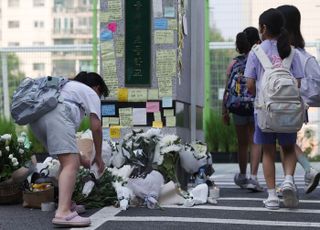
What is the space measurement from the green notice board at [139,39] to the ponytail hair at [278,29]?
1622 millimetres

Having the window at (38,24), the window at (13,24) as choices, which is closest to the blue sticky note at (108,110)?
the window at (13,24)

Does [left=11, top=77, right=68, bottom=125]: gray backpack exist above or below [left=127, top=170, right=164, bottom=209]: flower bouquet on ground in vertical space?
above

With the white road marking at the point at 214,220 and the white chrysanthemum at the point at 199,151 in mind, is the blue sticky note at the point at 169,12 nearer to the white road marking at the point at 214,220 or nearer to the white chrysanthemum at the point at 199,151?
the white chrysanthemum at the point at 199,151

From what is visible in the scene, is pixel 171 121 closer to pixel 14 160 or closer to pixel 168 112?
pixel 168 112

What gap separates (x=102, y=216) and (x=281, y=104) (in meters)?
1.75

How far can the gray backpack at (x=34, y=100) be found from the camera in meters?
5.10

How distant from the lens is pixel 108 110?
7348 mm

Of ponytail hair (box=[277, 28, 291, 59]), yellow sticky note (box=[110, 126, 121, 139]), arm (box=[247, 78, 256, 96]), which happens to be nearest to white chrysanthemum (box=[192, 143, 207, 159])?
yellow sticky note (box=[110, 126, 121, 139])

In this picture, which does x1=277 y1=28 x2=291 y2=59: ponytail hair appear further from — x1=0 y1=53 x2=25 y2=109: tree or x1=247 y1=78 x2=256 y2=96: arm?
x1=0 y1=53 x2=25 y2=109: tree

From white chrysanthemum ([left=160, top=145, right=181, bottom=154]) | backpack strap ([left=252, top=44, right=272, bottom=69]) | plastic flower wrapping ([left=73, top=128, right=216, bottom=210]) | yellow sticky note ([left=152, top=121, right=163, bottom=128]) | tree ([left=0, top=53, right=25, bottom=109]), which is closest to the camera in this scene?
backpack strap ([left=252, top=44, right=272, bottom=69])

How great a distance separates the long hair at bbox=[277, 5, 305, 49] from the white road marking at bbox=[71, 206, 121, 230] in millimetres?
2350

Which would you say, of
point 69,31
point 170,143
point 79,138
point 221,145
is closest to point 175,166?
point 170,143

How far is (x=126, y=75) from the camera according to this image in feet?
23.9

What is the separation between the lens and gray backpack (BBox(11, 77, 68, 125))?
201 inches
